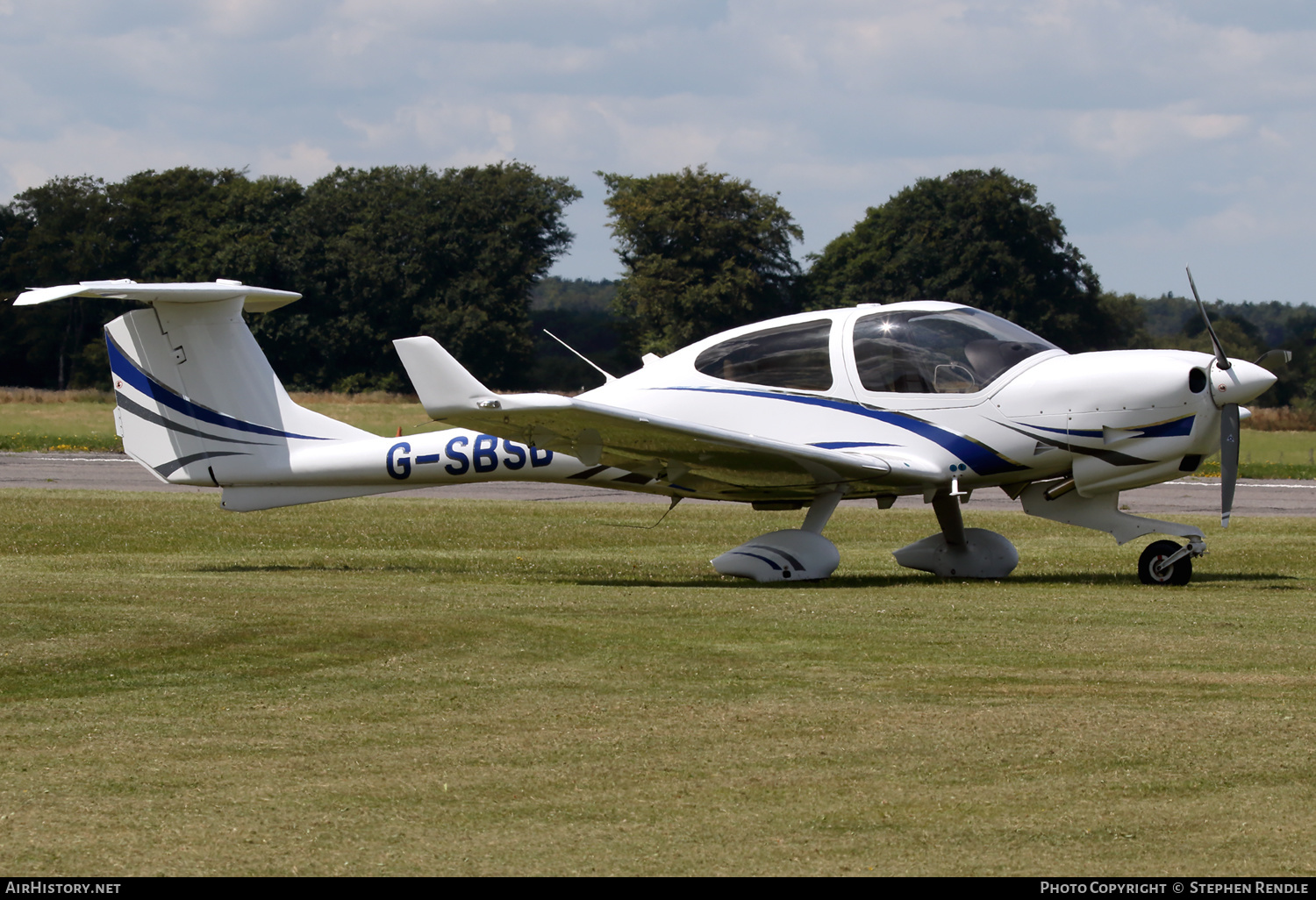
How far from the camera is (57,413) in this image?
175 feet

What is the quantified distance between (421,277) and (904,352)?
70.2m

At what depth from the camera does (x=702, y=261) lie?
7650 centimetres

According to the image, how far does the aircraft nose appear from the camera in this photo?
40.1ft

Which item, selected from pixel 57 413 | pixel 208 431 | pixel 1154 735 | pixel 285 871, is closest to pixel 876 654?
pixel 1154 735

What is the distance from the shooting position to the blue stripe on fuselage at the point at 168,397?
14461 mm

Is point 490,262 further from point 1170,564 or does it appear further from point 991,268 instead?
point 1170,564

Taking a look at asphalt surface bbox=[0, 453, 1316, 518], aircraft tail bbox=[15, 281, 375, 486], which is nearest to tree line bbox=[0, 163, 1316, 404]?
asphalt surface bbox=[0, 453, 1316, 518]

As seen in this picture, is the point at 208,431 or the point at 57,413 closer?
the point at 208,431

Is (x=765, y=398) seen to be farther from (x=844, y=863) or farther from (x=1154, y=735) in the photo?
(x=844, y=863)

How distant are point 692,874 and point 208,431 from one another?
11.3m

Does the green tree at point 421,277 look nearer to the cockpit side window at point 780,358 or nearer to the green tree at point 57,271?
the green tree at point 57,271

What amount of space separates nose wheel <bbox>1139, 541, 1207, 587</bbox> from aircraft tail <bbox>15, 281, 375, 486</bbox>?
25.8 ft

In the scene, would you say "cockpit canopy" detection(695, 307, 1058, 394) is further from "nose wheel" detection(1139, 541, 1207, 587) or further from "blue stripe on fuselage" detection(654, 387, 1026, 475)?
"nose wheel" detection(1139, 541, 1207, 587)

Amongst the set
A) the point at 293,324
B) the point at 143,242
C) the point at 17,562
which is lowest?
the point at 17,562
